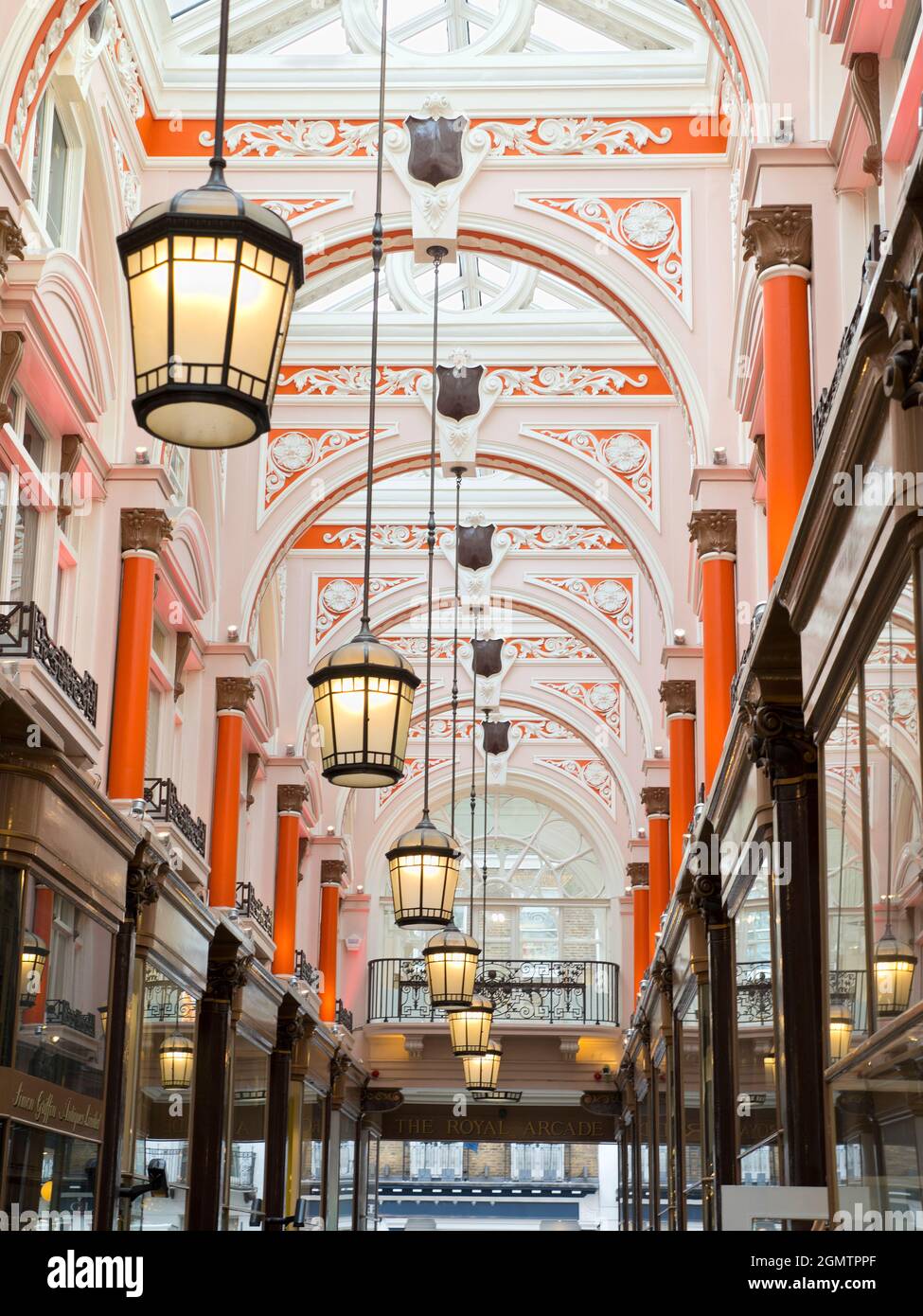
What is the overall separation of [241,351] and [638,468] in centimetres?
1270

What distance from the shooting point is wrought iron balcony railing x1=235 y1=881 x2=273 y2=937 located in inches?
681

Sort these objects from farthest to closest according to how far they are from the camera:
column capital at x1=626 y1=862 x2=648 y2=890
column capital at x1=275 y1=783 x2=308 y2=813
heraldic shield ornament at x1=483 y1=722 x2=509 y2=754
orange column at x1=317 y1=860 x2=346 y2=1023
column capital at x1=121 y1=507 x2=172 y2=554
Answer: heraldic shield ornament at x1=483 y1=722 x2=509 y2=754
column capital at x1=626 y1=862 x2=648 y2=890
orange column at x1=317 y1=860 x2=346 y2=1023
column capital at x1=275 y1=783 x2=308 y2=813
column capital at x1=121 y1=507 x2=172 y2=554

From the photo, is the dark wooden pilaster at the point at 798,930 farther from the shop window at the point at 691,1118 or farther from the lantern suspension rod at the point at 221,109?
the shop window at the point at 691,1118

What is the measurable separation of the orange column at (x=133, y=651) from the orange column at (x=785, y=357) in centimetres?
524

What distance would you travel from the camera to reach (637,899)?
23.2 m

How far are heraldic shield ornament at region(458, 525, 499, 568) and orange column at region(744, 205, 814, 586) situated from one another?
10.4 m

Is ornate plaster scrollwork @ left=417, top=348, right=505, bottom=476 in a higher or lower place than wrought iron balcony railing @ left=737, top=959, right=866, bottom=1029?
higher

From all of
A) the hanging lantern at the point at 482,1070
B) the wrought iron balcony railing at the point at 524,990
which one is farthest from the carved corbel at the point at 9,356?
the wrought iron balcony railing at the point at 524,990

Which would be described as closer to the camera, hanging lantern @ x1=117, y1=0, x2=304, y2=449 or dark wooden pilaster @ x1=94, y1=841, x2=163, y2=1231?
hanging lantern @ x1=117, y1=0, x2=304, y2=449

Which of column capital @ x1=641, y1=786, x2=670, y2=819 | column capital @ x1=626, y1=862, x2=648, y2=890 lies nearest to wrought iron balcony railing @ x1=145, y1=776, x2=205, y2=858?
column capital @ x1=641, y1=786, x2=670, y2=819

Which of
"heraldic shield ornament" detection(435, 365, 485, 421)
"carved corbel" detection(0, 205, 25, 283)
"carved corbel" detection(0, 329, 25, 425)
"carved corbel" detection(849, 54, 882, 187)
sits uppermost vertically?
"heraldic shield ornament" detection(435, 365, 485, 421)

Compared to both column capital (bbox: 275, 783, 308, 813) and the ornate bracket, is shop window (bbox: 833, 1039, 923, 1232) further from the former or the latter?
column capital (bbox: 275, 783, 308, 813)
